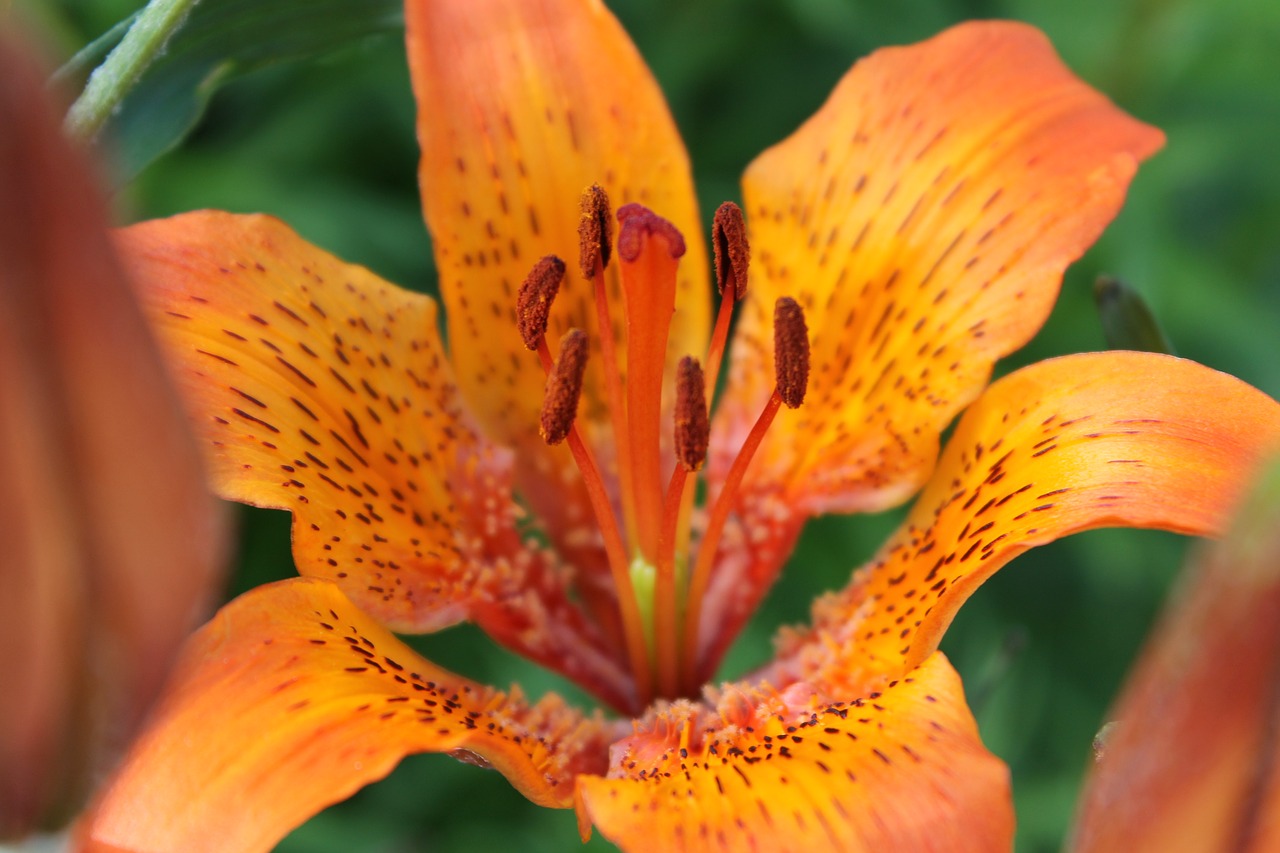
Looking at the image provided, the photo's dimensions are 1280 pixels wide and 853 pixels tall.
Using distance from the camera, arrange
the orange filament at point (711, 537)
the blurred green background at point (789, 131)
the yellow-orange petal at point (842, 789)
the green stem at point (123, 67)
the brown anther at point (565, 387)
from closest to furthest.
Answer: the yellow-orange petal at point (842, 789)
the green stem at point (123, 67)
the brown anther at point (565, 387)
the orange filament at point (711, 537)
the blurred green background at point (789, 131)

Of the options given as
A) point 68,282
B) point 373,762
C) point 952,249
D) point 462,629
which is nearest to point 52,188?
point 68,282

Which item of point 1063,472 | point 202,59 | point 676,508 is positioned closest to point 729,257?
point 676,508

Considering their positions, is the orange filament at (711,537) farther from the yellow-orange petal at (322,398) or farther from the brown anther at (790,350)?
the yellow-orange petal at (322,398)

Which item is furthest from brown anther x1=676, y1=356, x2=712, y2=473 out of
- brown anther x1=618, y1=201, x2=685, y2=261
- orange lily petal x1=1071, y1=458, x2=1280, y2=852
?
orange lily petal x1=1071, y1=458, x2=1280, y2=852

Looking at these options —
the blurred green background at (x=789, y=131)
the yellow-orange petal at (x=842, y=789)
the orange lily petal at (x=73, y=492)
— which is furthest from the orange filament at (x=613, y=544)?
the orange lily petal at (x=73, y=492)

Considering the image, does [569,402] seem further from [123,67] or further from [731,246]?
[123,67]

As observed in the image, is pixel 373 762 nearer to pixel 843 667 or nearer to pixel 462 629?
pixel 843 667

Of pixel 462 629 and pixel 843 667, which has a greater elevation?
pixel 843 667

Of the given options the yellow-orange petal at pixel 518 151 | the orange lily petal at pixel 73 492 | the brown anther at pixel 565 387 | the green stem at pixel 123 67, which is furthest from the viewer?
the yellow-orange petal at pixel 518 151
